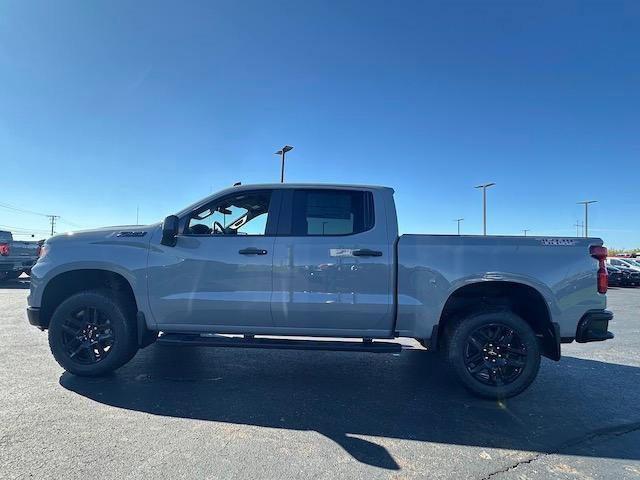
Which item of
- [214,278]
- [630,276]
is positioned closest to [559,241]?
[214,278]

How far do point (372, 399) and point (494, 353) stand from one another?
1.30 m

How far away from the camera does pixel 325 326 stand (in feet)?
14.5

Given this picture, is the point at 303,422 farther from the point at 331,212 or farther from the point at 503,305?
the point at 503,305

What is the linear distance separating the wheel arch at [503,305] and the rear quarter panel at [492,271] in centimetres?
11

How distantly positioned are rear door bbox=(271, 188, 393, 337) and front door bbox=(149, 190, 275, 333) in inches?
7.2

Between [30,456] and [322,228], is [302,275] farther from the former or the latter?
[30,456]

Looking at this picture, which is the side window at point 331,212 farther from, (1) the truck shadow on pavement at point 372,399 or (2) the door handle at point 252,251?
(1) the truck shadow on pavement at point 372,399

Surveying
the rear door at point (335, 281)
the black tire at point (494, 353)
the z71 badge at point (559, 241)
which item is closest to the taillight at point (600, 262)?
the z71 badge at point (559, 241)

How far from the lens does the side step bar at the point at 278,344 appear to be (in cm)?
431

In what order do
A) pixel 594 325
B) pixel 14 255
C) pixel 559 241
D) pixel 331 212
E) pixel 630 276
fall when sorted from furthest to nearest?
pixel 630 276 → pixel 14 255 → pixel 331 212 → pixel 559 241 → pixel 594 325

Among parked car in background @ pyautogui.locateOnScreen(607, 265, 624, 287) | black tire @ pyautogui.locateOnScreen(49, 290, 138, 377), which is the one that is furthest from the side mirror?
parked car in background @ pyautogui.locateOnScreen(607, 265, 624, 287)

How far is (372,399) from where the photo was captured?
426cm

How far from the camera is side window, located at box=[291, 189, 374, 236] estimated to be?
14.9 ft

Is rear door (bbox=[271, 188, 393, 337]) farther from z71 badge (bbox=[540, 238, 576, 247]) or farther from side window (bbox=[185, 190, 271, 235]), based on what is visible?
z71 badge (bbox=[540, 238, 576, 247])
